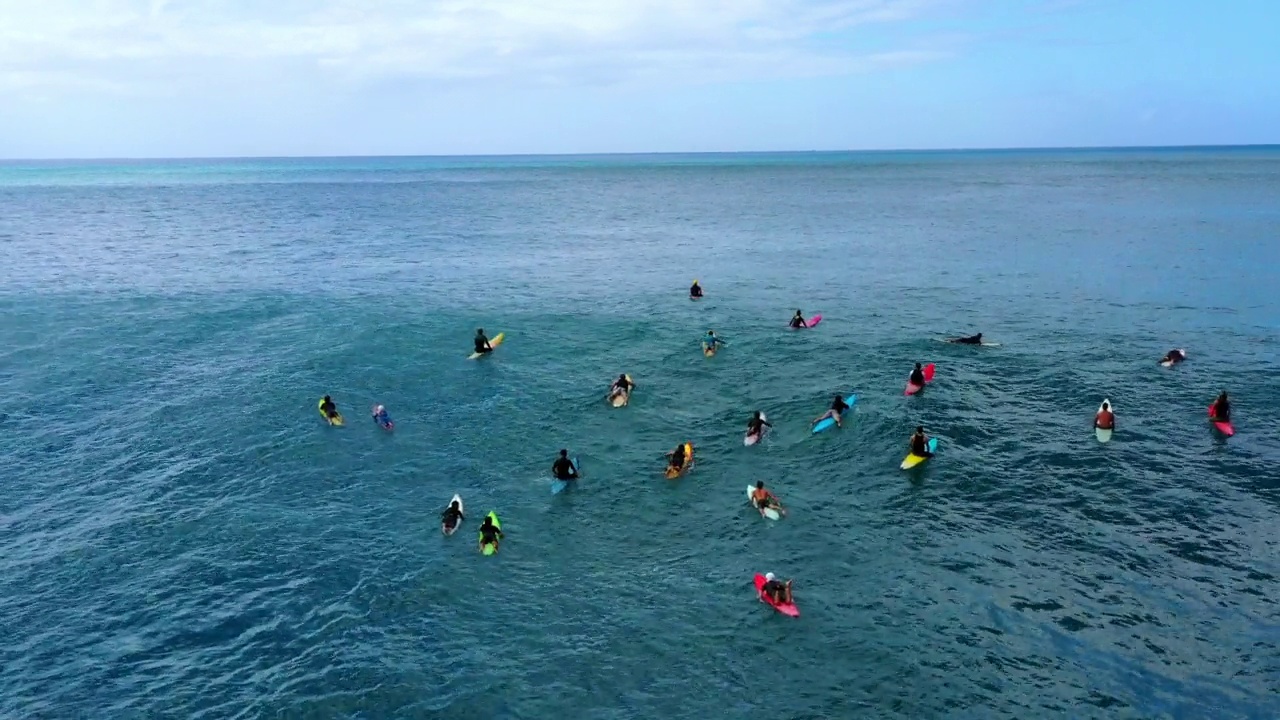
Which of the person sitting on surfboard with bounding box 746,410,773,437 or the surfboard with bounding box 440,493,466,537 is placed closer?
the surfboard with bounding box 440,493,466,537

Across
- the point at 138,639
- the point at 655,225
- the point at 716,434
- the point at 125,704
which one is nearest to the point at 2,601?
the point at 138,639

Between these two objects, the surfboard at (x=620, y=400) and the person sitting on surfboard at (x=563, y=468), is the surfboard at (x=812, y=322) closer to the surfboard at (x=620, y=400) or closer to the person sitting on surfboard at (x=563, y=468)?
the surfboard at (x=620, y=400)

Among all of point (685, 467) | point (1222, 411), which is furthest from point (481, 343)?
point (1222, 411)

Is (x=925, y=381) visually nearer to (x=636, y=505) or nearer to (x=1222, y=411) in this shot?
(x=1222, y=411)

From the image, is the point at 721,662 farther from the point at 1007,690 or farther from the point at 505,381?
the point at 505,381

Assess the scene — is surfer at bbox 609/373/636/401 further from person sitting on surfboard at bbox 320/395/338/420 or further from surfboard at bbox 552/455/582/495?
person sitting on surfboard at bbox 320/395/338/420

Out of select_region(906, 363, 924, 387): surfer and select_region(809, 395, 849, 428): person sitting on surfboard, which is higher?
select_region(906, 363, 924, 387): surfer

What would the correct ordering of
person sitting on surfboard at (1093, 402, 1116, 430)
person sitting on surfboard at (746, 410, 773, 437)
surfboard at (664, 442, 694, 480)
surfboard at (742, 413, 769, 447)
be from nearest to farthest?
surfboard at (664, 442, 694, 480) < person sitting on surfboard at (1093, 402, 1116, 430) < surfboard at (742, 413, 769, 447) < person sitting on surfboard at (746, 410, 773, 437)

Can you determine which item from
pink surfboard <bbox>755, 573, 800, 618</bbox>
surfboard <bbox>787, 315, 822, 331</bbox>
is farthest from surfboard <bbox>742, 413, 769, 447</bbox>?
surfboard <bbox>787, 315, 822, 331</bbox>
